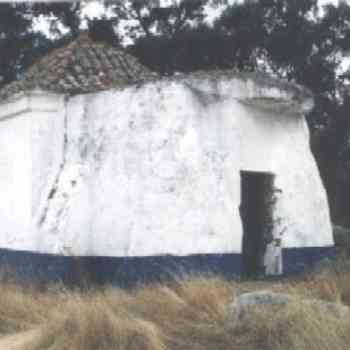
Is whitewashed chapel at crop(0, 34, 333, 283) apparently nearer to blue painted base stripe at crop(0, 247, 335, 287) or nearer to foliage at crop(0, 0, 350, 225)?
blue painted base stripe at crop(0, 247, 335, 287)

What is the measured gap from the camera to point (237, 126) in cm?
1077

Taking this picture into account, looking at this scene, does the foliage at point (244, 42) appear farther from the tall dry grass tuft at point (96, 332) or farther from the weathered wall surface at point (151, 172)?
the tall dry grass tuft at point (96, 332)

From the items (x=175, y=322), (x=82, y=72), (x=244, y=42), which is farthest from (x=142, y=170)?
(x=244, y=42)

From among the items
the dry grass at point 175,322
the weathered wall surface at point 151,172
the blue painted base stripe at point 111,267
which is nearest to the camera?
the dry grass at point 175,322

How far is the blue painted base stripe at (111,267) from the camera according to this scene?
9773 millimetres

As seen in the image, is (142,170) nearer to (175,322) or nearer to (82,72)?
(82,72)

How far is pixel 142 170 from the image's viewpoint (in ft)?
33.2

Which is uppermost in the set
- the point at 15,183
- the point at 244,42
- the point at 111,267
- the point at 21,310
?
the point at 244,42

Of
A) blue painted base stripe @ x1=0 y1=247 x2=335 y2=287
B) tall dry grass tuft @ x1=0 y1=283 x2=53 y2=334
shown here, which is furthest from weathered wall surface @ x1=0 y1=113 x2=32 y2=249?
tall dry grass tuft @ x1=0 y1=283 x2=53 y2=334

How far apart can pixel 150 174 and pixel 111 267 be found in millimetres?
1472

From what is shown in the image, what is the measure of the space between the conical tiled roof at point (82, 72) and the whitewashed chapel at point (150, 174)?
42mm

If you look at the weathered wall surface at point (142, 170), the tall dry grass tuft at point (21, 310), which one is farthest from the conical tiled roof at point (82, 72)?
the tall dry grass tuft at point (21, 310)

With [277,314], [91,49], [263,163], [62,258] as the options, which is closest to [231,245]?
[263,163]

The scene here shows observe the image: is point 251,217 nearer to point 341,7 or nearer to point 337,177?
point 337,177
